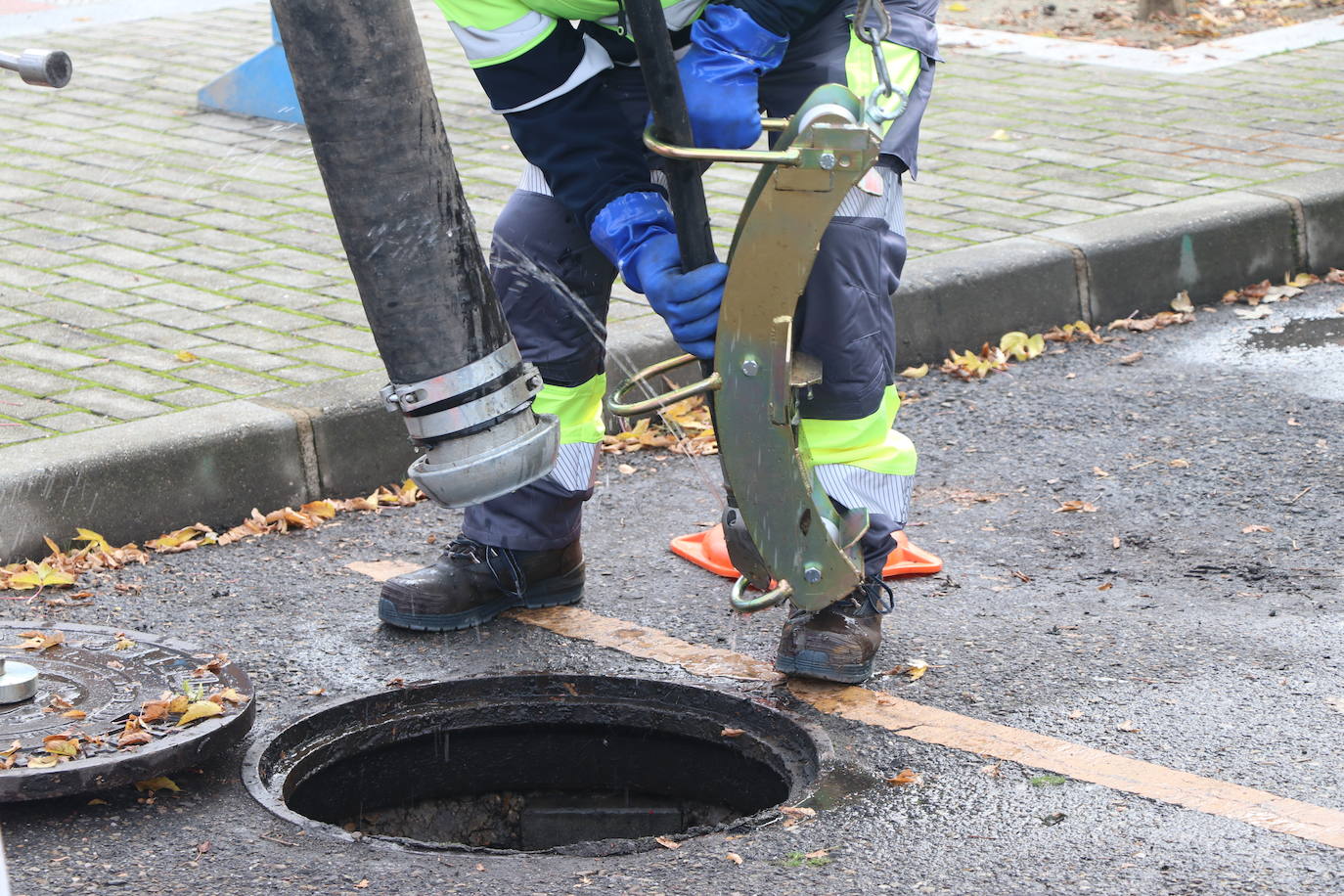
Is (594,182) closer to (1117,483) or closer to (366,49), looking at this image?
(366,49)

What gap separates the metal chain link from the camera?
2805 mm

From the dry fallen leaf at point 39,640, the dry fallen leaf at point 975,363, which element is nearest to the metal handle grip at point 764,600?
the dry fallen leaf at point 39,640

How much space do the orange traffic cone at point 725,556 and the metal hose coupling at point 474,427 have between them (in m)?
1.34

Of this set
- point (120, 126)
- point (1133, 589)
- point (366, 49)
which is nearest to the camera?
point (366, 49)

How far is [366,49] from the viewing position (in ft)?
7.27

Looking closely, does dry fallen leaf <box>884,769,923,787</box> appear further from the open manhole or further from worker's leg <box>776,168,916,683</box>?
worker's leg <box>776,168,916,683</box>

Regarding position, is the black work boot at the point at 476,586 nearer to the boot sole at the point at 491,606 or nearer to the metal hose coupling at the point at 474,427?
the boot sole at the point at 491,606

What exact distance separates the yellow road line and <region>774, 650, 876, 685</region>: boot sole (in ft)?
0.07

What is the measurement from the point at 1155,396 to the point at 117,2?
7021mm

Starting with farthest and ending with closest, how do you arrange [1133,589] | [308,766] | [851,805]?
1. [1133,589]
2. [308,766]
3. [851,805]

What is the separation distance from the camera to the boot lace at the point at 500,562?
3668 mm

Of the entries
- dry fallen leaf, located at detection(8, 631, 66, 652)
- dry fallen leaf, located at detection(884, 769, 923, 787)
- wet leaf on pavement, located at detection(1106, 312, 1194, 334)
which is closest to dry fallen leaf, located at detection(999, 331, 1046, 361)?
wet leaf on pavement, located at detection(1106, 312, 1194, 334)

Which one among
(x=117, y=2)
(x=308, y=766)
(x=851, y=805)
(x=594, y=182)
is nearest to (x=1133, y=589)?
(x=851, y=805)

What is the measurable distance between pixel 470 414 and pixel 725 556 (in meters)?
1.59
